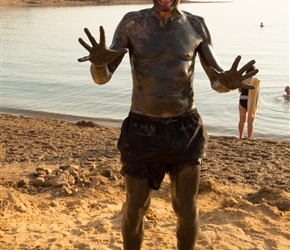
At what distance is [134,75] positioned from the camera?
4.20m

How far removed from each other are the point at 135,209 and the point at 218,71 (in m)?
1.16

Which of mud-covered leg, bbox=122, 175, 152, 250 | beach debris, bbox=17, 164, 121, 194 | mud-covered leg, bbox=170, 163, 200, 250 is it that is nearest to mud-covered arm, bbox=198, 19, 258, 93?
mud-covered leg, bbox=170, 163, 200, 250


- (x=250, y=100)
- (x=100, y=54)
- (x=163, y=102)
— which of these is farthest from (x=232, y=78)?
(x=250, y=100)

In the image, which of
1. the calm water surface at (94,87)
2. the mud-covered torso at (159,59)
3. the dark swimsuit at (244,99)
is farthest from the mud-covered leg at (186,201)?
the calm water surface at (94,87)

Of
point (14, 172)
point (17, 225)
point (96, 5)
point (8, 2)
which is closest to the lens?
point (17, 225)

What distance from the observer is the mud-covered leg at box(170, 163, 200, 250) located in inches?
165

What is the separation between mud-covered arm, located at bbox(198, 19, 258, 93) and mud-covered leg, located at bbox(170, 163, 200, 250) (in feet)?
2.06

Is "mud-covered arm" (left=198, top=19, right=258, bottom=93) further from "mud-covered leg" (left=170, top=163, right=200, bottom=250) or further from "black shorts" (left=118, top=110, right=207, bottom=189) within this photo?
"mud-covered leg" (left=170, top=163, right=200, bottom=250)

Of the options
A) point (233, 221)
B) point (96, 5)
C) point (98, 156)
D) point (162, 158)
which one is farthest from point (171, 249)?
point (96, 5)

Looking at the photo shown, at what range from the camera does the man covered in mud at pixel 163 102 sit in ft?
13.5

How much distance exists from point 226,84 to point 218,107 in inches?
448

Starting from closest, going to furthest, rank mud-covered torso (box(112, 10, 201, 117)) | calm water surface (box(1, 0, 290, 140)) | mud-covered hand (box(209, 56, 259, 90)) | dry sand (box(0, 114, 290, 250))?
mud-covered hand (box(209, 56, 259, 90)), mud-covered torso (box(112, 10, 201, 117)), dry sand (box(0, 114, 290, 250)), calm water surface (box(1, 0, 290, 140))

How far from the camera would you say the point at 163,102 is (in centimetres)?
413

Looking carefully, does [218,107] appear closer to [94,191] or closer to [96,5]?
[94,191]
